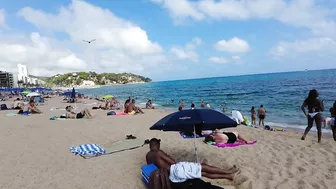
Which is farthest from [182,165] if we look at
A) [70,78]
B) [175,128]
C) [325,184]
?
[70,78]

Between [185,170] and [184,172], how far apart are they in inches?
1.4

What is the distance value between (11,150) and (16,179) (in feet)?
8.29

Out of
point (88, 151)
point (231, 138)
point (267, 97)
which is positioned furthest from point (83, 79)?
point (231, 138)

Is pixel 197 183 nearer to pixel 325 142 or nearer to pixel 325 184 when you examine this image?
pixel 325 184

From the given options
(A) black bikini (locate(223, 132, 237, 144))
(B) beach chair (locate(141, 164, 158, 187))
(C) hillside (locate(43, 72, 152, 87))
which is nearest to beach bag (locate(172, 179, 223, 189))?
(B) beach chair (locate(141, 164, 158, 187))

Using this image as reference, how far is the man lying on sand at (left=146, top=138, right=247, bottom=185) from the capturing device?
3.76 metres

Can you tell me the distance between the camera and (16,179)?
493 cm

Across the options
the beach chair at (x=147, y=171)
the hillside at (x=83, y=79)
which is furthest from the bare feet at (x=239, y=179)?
the hillside at (x=83, y=79)

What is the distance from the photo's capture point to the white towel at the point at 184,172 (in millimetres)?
3732

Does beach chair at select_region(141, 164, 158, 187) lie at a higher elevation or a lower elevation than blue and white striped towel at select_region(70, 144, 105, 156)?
higher

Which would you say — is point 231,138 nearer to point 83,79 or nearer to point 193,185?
point 193,185

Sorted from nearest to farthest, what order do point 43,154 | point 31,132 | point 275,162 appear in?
point 275,162 → point 43,154 → point 31,132

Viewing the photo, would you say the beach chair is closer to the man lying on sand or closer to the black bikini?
the man lying on sand

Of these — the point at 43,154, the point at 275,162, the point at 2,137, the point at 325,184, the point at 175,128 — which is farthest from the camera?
the point at 2,137
